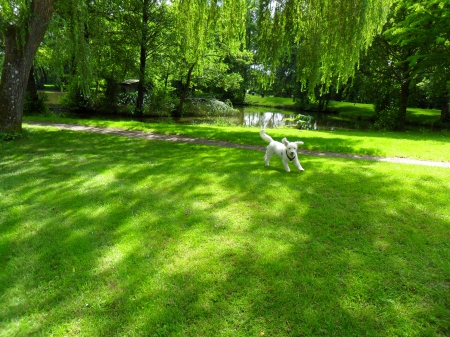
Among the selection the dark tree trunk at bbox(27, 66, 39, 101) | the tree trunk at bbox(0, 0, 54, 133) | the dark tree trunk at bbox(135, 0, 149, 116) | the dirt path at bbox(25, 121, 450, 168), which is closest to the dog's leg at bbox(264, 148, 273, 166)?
the dirt path at bbox(25, 121, 450, 168)

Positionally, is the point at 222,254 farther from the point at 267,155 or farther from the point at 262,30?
the point at 262,30

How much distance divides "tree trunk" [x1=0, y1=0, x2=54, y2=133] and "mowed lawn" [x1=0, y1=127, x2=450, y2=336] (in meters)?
3.98

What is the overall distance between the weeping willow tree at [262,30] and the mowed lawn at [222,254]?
4458 mm

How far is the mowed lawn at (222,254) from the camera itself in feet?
8.73

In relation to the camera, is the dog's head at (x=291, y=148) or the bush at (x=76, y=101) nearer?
the dog's head at (x=291, y=148)

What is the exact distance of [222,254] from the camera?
3570 mm

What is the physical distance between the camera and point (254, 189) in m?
5.75

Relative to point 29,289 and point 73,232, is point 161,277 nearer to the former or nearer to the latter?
point 29,289

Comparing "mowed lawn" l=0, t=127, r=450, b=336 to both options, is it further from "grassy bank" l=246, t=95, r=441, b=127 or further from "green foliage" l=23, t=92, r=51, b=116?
"grassy bank" l=246, t=95, r=441, b=127

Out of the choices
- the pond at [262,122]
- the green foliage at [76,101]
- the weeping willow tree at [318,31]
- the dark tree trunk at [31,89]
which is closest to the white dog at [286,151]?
the weeping willow tree at [318,31]

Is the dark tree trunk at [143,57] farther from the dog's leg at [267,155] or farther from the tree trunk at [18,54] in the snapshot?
the dog's leg at [267,155]

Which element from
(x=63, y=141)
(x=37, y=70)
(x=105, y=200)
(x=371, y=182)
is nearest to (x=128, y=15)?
(x=37, y=70)

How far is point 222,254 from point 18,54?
33.4 feet

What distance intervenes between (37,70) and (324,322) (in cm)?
1445
